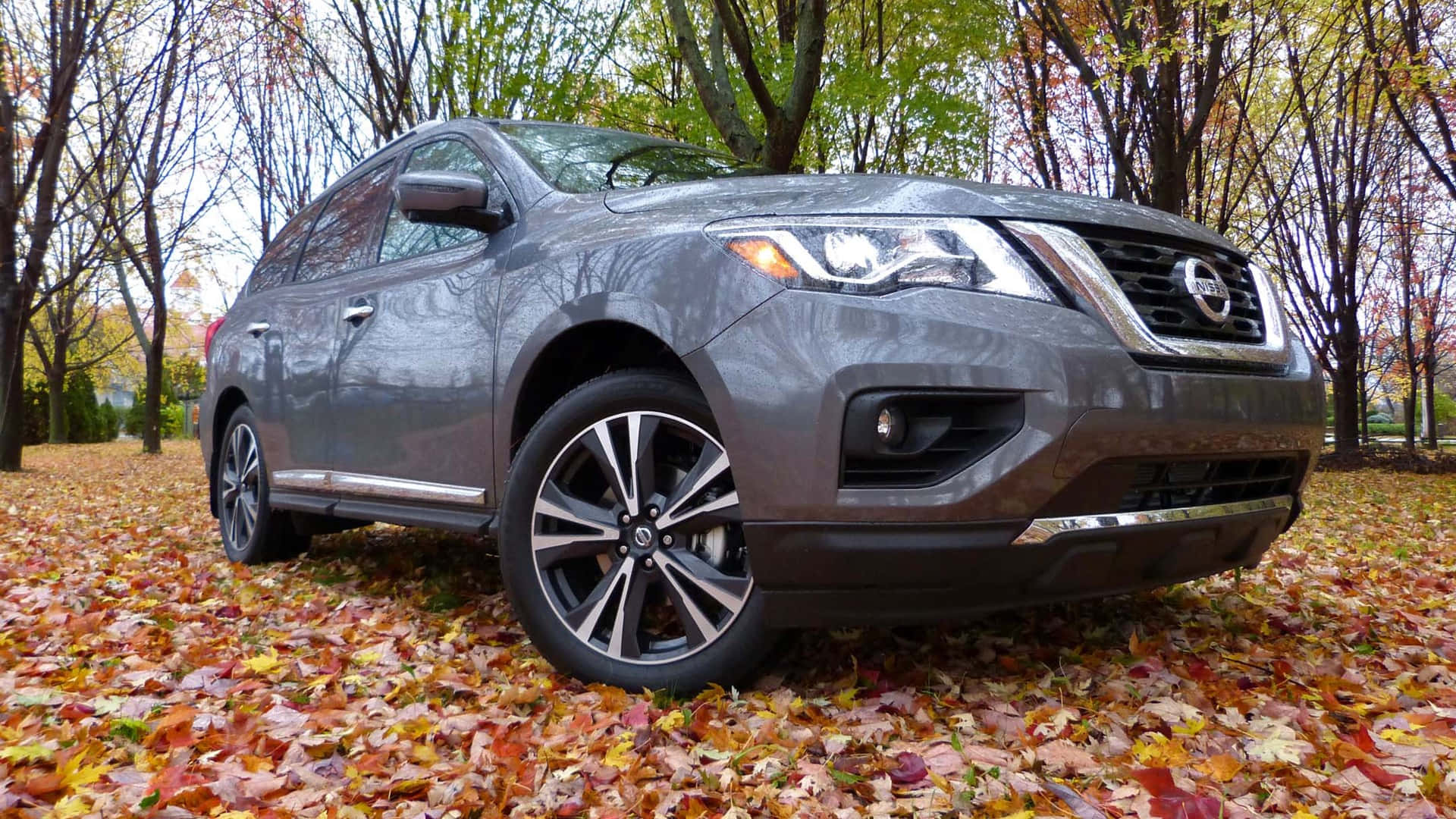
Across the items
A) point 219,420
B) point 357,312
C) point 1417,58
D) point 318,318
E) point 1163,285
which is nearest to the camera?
point 1163,285

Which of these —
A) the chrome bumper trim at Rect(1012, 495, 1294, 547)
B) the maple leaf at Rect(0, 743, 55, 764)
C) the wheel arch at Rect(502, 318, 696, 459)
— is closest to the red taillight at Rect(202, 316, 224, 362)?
the wheel arch at Rect(502, 318, 696, 459)

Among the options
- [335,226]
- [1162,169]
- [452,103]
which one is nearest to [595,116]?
[452,103]

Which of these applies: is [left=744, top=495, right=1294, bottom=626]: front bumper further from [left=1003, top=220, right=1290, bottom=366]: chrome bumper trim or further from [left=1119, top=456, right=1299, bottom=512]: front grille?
[left=1003, top=220, right=1290, bottom=366]: chrome bumper trim

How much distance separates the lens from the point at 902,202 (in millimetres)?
2461

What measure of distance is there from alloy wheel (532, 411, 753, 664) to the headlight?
1.56 ft

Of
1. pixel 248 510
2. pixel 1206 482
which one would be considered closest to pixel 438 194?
pixel 1206 482

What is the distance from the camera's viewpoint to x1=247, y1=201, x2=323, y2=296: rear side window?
4922 mm

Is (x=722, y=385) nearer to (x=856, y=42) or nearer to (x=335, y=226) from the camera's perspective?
(x=335, y=226)

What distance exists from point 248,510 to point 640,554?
309 centimetres

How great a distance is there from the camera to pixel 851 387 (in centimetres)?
226

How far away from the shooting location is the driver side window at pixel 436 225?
11.4ft

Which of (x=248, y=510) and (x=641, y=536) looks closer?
(x=641, y=536)

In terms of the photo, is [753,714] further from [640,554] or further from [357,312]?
[357,312]

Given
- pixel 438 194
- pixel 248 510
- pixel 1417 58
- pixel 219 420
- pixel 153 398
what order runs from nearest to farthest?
pixel 438 194 → pixel 248 510 → pixel 219 420 → pixel 1417 58 → pixel 153 398
